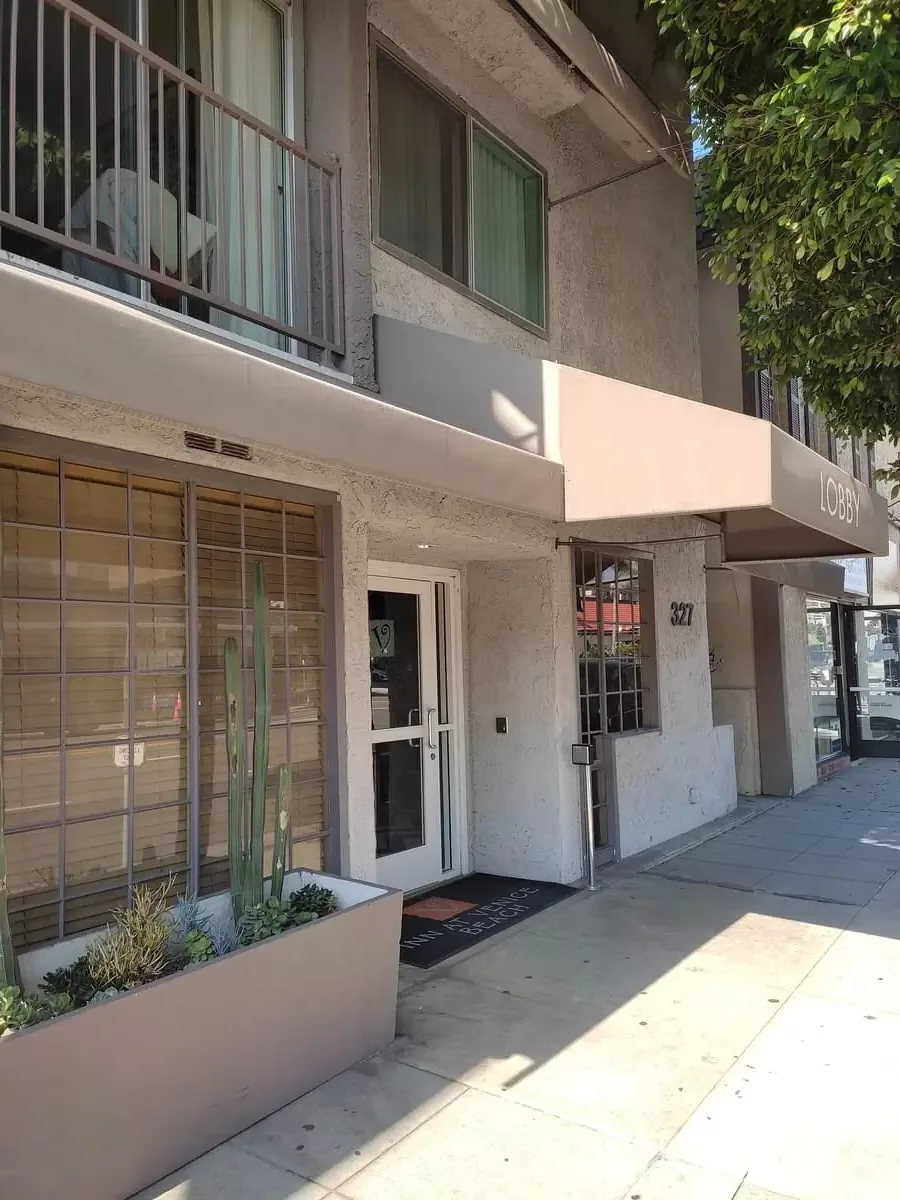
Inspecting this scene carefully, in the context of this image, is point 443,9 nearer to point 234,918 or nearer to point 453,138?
point 453,138

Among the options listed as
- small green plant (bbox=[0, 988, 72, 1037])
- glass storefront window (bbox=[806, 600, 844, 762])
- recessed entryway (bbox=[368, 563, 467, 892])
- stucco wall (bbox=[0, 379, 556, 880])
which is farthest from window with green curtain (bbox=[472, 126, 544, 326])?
glass storefront window (bbox=[806, 600, 844, 762])

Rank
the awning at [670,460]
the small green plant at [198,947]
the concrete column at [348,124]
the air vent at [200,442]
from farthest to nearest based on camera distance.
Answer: the concrete column at [348,124] → the awning at [670,460] → the air vent at [200,442] → the small green plant at [198,947]

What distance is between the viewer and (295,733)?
4.99m

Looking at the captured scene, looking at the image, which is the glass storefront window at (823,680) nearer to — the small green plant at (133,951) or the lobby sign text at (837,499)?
the lobby sign text at (837,499)

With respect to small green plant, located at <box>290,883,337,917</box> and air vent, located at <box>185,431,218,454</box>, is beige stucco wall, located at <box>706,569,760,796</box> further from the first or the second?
air vent, located at <box>185,431,218,454</box>

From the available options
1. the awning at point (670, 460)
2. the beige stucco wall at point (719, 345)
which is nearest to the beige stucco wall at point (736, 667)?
the beige stucco wall at point (719, 345)

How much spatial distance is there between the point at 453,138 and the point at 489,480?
3365 millimetres

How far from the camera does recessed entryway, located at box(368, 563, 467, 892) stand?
660 centimetres

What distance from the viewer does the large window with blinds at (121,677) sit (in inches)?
148

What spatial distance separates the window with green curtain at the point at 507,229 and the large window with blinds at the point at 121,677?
307cm

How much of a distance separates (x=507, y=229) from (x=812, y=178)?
8.57 feet

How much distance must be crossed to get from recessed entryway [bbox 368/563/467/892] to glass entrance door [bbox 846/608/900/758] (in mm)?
9594

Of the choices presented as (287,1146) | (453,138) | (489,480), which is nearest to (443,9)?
(453,138)

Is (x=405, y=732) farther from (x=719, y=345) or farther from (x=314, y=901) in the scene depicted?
(x=719, y=345)
